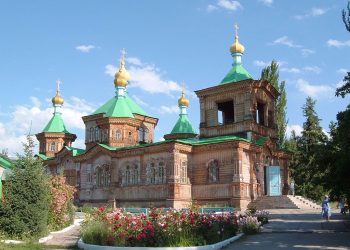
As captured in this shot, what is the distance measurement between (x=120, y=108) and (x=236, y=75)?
33.6ft

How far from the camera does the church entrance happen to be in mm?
27797

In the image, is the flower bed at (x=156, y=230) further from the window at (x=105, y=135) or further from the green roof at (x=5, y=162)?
the window at (x=105, y=135)

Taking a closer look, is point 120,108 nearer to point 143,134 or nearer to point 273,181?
point 143,134

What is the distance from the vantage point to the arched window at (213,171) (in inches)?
1046

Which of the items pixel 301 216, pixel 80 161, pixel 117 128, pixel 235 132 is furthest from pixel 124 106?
pixel 301 216

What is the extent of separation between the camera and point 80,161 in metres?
33.2

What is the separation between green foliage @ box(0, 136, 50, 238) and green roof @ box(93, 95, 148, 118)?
2000 centimetres

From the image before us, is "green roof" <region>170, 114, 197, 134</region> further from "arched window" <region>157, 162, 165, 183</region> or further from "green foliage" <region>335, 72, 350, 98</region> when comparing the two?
"green foliage" <region>335, 72, 350, 98</region>

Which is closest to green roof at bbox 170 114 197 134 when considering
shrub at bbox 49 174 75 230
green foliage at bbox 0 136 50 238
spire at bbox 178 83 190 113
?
spire at bbox 178 83 190 113

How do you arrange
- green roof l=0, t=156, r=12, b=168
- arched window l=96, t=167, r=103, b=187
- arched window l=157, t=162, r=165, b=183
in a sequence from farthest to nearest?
arched window l=96, t=167, r=103, b=187 < arched window l=157, t=162, r=165, b=183 < green roof l=0, t=156, r=12, b=168

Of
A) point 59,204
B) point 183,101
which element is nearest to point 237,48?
point 183,101

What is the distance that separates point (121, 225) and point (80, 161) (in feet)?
71.4

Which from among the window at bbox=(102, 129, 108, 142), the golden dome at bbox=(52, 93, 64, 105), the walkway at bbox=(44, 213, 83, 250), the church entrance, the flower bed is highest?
the golden dome at bbox=(52, 93, 64, 105)

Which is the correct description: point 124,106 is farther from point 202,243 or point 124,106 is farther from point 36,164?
point 202,243
